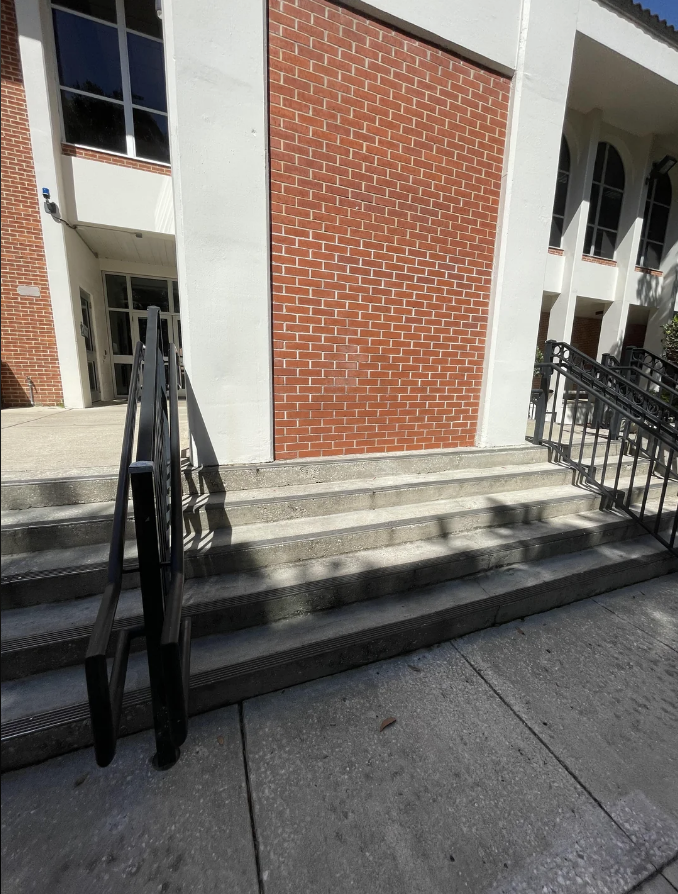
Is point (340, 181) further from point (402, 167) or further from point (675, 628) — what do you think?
point (675, 628)

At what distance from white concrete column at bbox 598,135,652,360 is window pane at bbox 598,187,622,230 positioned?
0.11 metres

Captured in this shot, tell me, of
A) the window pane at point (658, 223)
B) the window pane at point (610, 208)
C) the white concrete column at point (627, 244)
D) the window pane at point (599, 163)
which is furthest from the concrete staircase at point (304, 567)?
the window pane at point (658, 223)

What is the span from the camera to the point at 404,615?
99.0 inches

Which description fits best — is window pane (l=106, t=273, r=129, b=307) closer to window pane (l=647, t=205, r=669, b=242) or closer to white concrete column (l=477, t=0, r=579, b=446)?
white concrete column (l=477, t=0, r=579, b=446)

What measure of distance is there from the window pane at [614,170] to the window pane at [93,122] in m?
9.46

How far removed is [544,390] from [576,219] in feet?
20.1

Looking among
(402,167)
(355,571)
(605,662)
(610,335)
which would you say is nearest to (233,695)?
(355,571)

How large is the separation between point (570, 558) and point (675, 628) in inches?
28.8

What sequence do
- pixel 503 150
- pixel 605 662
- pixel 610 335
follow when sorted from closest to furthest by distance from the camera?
1. pixel 605 662
2. pixel 503 150
3. pixel 610 335

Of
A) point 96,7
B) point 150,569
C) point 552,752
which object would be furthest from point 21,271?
point 552,752

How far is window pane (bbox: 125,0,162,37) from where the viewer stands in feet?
21.2

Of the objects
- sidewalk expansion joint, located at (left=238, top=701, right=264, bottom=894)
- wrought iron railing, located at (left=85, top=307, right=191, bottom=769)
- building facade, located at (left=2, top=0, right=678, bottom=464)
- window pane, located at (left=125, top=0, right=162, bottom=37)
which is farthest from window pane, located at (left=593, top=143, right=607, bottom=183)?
sidewalk expansion joint, located at (left=238, top=701, right=264, bottom=894)

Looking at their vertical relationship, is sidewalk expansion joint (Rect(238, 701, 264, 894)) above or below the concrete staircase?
below

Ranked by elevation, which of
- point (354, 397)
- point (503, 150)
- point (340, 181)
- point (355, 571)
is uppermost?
point (503, 150)
